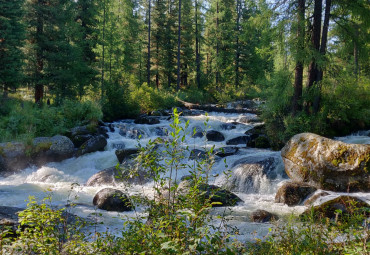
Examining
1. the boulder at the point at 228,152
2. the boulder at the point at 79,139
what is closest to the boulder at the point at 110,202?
the boulder at the point at 228,152

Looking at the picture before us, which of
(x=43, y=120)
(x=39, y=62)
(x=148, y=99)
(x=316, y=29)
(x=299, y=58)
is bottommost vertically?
(x=43, y=120)

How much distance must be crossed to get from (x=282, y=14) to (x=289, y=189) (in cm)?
780

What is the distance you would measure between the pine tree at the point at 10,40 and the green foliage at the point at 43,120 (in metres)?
1.55

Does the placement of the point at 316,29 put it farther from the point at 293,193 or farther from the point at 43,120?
the point at 43,120

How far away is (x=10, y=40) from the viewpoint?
1557 centimetres

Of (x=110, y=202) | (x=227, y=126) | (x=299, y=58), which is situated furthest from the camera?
(x=227, y=126)

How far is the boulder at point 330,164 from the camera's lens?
25.8ft

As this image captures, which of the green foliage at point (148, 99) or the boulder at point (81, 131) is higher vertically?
the green foliage at point (148, 99)

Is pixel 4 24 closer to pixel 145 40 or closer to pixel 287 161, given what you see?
pixel 287 161

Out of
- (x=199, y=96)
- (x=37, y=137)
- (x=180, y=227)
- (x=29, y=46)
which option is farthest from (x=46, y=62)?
(x=180, y=227)

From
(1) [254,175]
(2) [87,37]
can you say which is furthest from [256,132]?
(2) [87,37]

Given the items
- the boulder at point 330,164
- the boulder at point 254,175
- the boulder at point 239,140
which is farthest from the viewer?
the boulder at point 239,140

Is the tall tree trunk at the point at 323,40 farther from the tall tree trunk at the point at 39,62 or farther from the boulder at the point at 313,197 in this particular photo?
the tall tree trunk at the point at 39,62

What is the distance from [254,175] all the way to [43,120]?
9939mm
